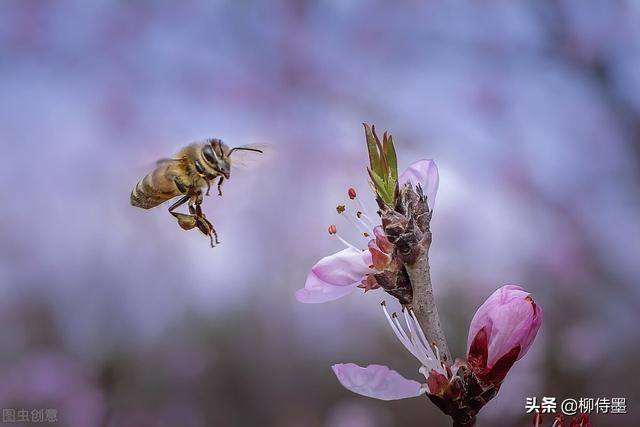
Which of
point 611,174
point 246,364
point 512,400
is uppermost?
point 611,174

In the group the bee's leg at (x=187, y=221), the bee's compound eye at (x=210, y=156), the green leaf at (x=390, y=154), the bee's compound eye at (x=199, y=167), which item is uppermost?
the bee's compound eye at (x=210, y=156)

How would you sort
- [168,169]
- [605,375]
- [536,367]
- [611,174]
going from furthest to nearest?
1. [611,174]
2. [605,375]
3. [536,367]
4. [168,169]

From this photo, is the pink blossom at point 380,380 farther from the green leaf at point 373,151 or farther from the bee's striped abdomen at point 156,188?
the bee's striped abdomen at point 156,188

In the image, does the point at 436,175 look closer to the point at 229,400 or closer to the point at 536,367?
the point at 536,367

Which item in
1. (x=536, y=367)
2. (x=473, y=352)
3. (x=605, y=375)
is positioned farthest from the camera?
(x=605, y=375)

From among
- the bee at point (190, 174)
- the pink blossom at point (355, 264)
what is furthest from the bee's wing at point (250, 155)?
the pink blossom at point (355, 264)

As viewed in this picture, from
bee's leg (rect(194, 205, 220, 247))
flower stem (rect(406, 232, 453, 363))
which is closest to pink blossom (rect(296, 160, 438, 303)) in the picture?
flower stem (rect(406, 232, 453, 363))

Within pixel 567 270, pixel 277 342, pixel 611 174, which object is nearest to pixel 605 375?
pixel 567 270
